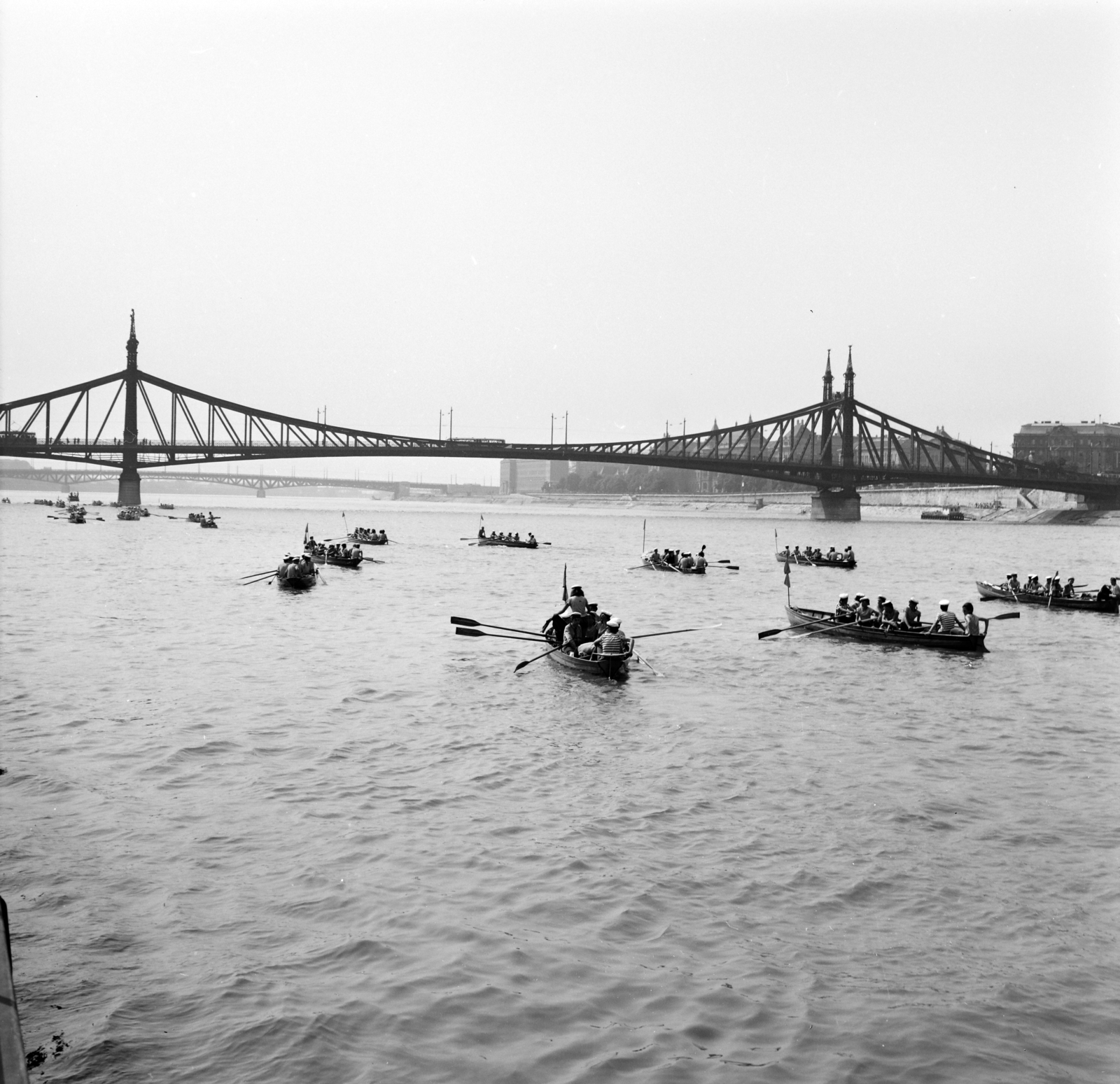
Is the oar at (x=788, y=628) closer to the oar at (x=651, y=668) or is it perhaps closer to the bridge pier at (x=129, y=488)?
the oar at (x=651, y=668)

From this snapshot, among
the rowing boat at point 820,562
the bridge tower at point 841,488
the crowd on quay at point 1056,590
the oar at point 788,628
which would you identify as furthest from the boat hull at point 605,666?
the bridge tower at point 841,488

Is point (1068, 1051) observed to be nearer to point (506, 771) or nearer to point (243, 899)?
point (243, 899)

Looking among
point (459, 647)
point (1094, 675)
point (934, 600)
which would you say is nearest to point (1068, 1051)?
point (1094, 675)

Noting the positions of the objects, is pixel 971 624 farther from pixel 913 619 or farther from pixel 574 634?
pixel 574 634

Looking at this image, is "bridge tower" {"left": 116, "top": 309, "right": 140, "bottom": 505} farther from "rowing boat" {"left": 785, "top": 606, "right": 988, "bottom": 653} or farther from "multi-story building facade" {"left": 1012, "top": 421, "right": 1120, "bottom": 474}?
"multi-story building facade" {"left": 1012, "top": 421, "right": 1120, "bottom": 474}

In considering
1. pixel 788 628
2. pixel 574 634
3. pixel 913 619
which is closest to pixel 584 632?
pixel 574 634

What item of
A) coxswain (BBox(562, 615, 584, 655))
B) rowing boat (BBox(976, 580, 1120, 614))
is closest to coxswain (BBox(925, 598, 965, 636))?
coxswain (BBox(562, 615, 584, 655))
